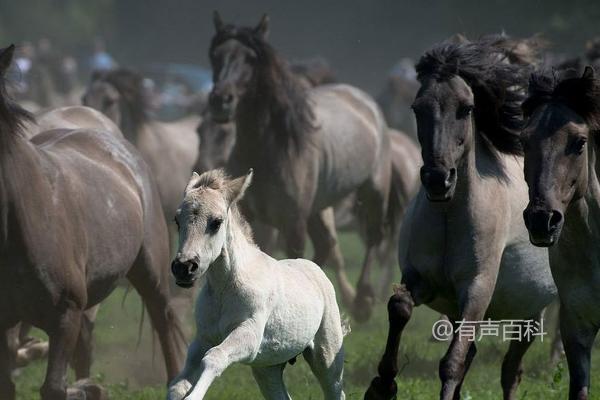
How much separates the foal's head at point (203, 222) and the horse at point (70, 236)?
5.17ft

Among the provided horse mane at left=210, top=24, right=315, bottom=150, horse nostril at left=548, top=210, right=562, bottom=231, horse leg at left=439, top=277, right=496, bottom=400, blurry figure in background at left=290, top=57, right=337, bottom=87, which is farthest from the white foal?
blurry figure in background at left=290, top=57, right=337, bottom=87

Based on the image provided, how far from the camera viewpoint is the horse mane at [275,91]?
12242 millimetres

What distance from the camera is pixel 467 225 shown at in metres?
7.36

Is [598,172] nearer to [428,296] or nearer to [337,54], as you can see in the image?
[428,296]

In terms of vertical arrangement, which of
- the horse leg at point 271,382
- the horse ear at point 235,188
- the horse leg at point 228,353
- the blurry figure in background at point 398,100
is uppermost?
the horse ear at point 235,188

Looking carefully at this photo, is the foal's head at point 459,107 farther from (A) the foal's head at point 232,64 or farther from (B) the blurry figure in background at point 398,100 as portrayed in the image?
(B) the blurry figure in background at point 398,100

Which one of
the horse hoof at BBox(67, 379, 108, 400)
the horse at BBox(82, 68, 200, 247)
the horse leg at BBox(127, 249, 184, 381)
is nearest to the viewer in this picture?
the horse hoof at BBox(67, 379, 108, 400)

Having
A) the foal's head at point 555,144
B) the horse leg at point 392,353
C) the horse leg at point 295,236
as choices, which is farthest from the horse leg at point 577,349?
the horse leg at point 295,236

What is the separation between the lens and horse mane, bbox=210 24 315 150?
12242 mm

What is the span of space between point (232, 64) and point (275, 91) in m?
0.50

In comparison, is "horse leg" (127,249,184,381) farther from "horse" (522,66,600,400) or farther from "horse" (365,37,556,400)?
"horse" (522,66,600,400)

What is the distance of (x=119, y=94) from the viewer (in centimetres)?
1491

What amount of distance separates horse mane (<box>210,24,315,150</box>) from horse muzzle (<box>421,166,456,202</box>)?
5492 mm

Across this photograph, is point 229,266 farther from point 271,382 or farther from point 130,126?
point 130,126
